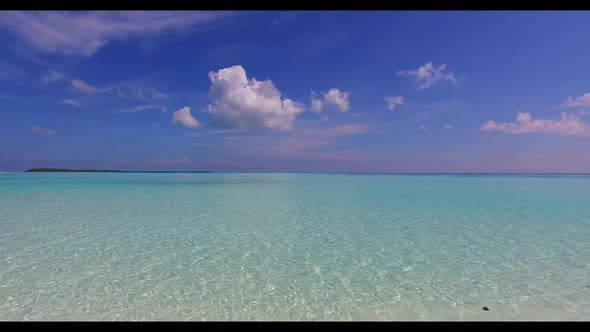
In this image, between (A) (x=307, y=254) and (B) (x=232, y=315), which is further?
(A) (x=307, y=254)

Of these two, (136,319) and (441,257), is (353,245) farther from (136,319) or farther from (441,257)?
(136,319)

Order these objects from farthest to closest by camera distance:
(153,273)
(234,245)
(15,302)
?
1. (234,245)
2. (153,273)
3. (15,302)

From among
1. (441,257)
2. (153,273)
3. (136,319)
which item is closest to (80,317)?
(136,319)

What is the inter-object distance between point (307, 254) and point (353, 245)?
1538 millimetres

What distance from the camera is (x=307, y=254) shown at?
23.7 feet

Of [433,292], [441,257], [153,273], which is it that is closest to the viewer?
[433,292]

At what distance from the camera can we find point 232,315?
4.38 m

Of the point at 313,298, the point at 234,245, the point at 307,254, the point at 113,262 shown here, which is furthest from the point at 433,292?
the point at 113,262

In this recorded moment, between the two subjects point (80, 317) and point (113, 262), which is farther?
point (113, 262)
